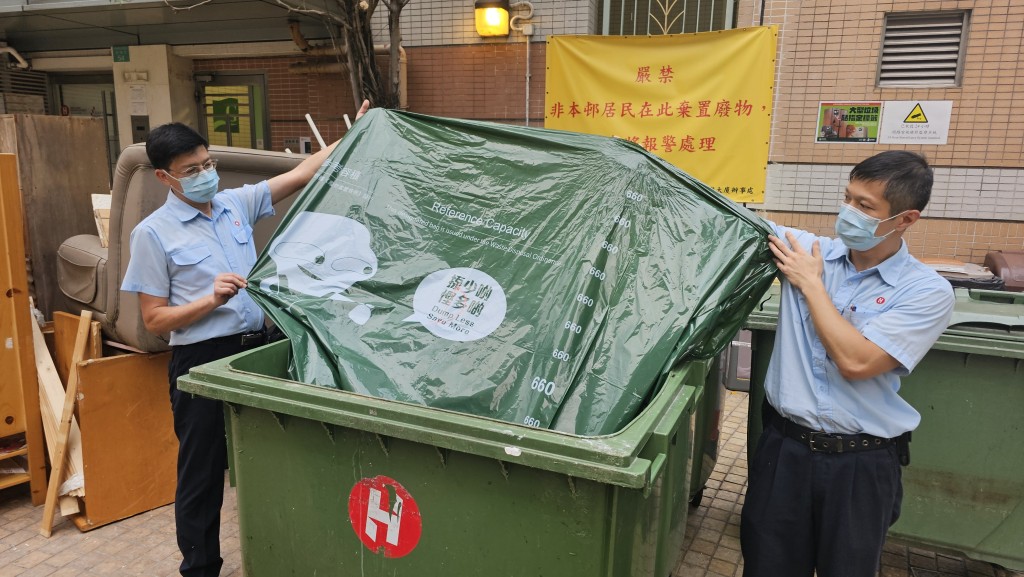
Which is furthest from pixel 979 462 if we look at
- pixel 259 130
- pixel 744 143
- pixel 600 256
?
pixel 259 130

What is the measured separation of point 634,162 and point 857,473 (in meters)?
1.24

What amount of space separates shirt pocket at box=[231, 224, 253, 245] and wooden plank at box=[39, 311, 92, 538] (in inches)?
47.1

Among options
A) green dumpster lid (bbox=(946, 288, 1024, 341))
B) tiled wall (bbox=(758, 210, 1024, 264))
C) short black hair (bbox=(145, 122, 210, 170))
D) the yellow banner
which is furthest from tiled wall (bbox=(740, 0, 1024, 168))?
short black hair (bbox=(145, 122, 210, 170))

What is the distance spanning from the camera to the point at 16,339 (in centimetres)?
347

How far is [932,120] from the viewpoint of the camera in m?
6.24

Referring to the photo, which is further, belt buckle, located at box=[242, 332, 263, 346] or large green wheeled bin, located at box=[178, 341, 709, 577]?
belt buckle, located at box=[242, 332, 263, 346]

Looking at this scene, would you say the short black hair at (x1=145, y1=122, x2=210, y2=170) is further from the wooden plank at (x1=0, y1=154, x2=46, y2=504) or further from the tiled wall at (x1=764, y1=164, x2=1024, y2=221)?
the tiled wall at (x1=764, y1=164, x2=1024, y2=221)

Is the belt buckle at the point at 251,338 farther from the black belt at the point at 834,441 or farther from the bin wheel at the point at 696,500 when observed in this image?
the bin wheel at the point at 696,500

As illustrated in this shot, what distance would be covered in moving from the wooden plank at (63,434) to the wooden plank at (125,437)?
111 mm

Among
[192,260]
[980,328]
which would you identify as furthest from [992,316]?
[192,260]

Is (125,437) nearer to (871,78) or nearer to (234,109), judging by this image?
(234,109)

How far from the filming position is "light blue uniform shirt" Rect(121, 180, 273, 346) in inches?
99.7

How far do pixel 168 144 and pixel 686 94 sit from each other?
191 inches

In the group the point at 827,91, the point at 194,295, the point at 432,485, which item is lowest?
the point at 432,485
